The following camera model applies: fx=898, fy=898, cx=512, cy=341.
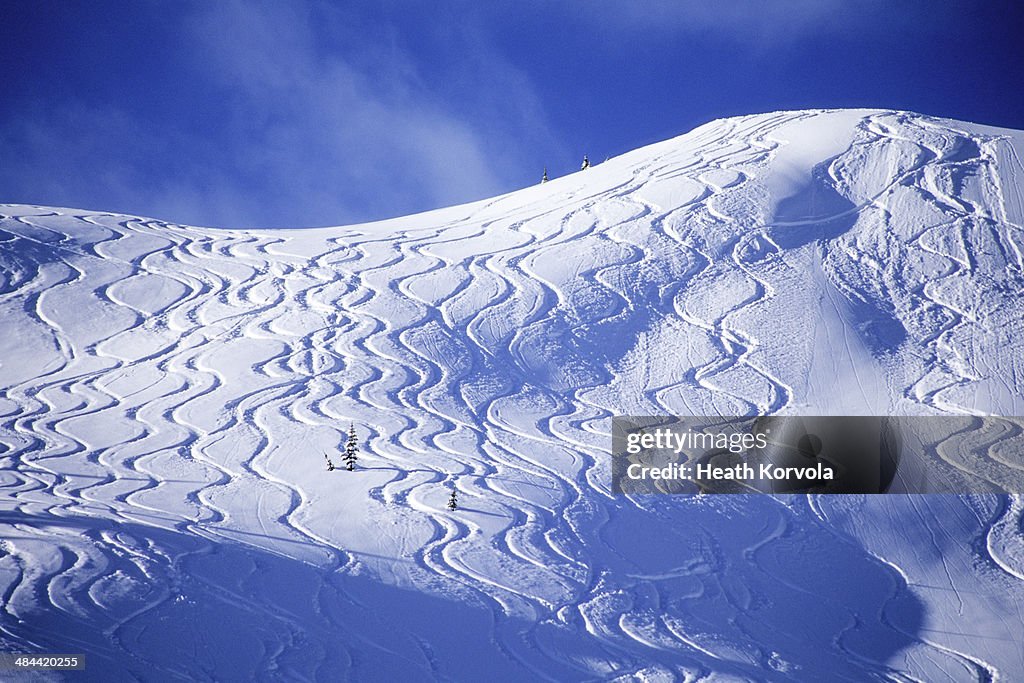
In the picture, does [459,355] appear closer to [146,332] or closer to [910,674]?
[146,332]

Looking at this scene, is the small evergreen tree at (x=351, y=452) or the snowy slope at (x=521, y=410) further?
the small evergreen tree at (x=351, y=452)

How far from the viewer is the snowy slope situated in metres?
5.15

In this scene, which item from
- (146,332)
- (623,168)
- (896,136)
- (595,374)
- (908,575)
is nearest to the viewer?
(908,575)

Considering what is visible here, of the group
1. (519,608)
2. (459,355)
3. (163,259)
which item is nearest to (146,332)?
(163,259)

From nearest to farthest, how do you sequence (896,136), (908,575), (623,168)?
1. (908,575)
2. (896,136)
3. (623,168)

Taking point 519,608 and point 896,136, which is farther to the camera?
point 896,136

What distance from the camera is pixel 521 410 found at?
7.45 metres

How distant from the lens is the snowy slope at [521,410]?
5.15 meters

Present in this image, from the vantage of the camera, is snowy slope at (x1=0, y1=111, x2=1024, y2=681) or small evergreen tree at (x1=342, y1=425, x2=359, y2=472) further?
small evergreen tree at (x1=342, y1=425, x2=359, y2=472)

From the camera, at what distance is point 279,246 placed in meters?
10.3

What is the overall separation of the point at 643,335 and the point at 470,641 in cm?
380

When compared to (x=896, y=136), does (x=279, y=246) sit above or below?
below

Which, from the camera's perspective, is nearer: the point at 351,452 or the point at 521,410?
the point at 351,452

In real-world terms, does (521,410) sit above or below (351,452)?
above
